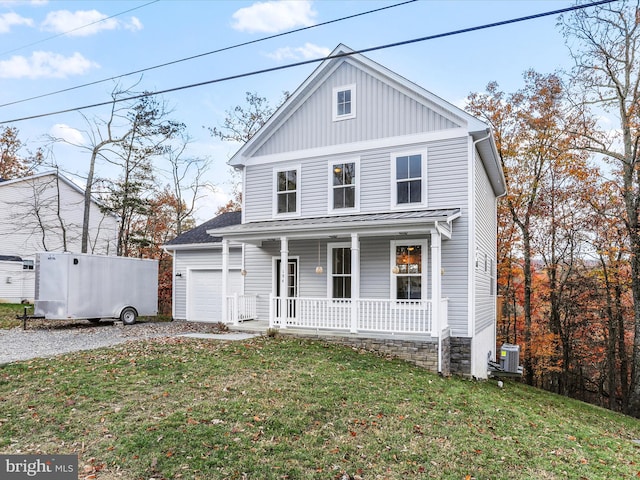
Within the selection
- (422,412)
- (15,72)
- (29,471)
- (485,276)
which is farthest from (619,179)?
(15,72)

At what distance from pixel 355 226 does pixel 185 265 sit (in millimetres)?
9821

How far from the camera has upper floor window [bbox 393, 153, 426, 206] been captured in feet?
37.8

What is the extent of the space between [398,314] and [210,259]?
29.9ft

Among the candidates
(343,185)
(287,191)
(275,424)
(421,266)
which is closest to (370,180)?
(343,185)

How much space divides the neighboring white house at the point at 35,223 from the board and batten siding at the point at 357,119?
48.5 feet

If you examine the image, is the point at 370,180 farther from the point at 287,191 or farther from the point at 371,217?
the point at 287,191

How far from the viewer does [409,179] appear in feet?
38.2

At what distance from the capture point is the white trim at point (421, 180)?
11.4 meters

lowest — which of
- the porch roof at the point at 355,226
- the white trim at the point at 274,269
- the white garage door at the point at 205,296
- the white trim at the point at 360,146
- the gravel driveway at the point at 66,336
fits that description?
the gravel driveway at the point at 66,336

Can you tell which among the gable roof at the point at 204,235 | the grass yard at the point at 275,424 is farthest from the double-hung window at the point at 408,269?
the gable roof at the point at 204,235

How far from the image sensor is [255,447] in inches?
197

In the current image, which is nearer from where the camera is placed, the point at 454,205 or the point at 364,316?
the point at 364,316

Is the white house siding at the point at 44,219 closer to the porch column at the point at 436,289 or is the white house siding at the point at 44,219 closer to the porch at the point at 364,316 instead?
the porch at the point at 364,316

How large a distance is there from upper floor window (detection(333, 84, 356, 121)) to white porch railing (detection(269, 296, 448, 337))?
5.53 m
